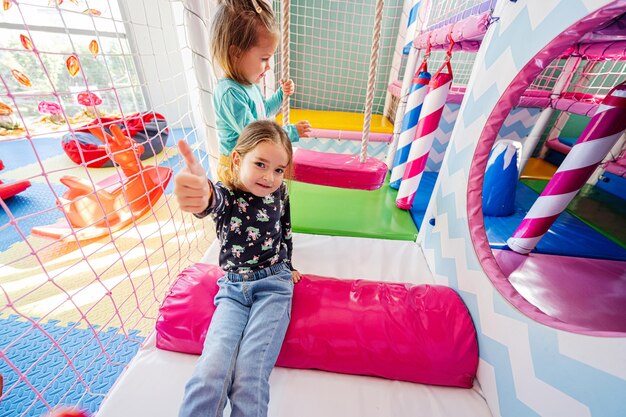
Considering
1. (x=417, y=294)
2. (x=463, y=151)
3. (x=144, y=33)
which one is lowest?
(x=417, y=294)

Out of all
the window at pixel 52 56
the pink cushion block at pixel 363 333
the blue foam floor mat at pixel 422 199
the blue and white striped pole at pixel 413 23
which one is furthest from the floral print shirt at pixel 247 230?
the window at pixel 52 56

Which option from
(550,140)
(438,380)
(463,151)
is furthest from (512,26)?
(550,140)

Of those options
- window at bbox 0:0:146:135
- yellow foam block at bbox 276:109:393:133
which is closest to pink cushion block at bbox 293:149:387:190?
yellow foam block at bbox 276:109:393:133

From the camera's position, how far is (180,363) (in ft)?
2.56

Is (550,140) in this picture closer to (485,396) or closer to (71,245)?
(485,396)

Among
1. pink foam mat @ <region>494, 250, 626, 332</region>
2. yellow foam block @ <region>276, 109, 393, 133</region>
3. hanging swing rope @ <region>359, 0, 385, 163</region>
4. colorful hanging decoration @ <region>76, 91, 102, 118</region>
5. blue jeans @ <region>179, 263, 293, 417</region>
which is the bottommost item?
pink foam mat @ <region>494, 250, 626, 332</region>

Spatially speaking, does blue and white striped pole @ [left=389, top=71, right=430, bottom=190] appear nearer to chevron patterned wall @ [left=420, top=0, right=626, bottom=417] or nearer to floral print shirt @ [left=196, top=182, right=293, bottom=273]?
chevron patterned wall @ [left=420, top=0, right=626, bottom=417]

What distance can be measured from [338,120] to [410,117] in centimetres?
98

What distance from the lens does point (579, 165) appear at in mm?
1100

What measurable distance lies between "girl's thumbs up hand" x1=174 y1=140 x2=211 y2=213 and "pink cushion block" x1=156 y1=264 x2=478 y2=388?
0.40 metres

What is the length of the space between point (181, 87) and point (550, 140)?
4082 mm

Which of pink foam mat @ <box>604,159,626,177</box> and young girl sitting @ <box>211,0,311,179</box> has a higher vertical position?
young girl sitting @ <box>211,0,311,179</box>

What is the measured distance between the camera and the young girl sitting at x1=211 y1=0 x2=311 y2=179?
2.72ft

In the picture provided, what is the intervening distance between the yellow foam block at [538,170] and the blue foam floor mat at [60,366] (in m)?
2.74
